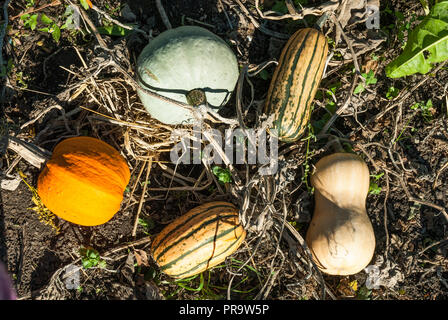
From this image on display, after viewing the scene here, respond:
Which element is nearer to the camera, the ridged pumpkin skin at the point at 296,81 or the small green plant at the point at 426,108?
the ridged pumpkin skin at the point at 296,81

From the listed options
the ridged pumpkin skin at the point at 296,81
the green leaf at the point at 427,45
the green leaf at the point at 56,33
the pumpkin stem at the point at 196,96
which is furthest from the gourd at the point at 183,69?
the green leaf at the point at 427,45

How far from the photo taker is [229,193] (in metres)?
3.09

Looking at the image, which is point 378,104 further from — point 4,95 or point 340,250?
point 4,95

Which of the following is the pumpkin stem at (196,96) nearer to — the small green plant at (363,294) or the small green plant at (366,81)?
the small green plant at (366,81)

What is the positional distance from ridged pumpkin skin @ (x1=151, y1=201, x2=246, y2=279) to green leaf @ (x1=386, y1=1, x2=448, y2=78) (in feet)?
5.76

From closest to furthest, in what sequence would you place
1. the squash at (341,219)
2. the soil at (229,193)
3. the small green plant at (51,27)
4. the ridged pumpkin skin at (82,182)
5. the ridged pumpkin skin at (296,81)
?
1. the ridged pumpkin skin at (82,182)
2. the squash at (341,219)
3. the ridged pumpkin skin at (296,81)
4. the soil at (229,193)
5. the small green plant at (51,27)

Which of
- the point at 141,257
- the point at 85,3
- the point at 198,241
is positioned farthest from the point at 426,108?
the point at 85,3

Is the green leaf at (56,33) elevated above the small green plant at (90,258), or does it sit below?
above

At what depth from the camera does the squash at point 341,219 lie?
9.11 ft

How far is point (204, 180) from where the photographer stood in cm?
327

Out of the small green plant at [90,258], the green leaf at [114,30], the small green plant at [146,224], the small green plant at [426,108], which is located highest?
the green leaf at [114,30]

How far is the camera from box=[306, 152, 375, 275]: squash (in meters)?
2.78

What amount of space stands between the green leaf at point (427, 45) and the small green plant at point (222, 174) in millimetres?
1546

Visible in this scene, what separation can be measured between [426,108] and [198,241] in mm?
2330
